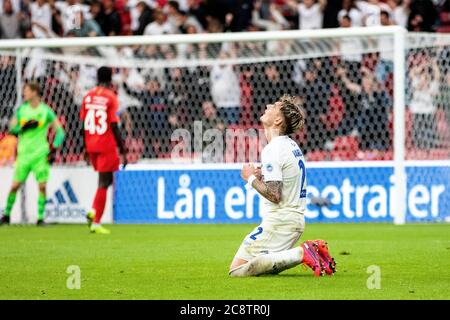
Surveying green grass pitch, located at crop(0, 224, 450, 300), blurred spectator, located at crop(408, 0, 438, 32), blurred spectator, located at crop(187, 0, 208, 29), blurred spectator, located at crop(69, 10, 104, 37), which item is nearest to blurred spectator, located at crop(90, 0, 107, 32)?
blurred spectator, located at crop(69, 10, 104, 37)

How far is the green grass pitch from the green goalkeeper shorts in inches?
47.2

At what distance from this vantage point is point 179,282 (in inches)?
388

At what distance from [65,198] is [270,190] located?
10.0 m

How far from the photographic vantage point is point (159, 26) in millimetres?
22828

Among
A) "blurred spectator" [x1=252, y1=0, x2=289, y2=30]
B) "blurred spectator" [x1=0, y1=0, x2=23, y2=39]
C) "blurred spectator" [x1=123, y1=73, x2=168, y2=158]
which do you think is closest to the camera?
"blurred spectator" [x1=123, y1=73, x2=168, y2=158]

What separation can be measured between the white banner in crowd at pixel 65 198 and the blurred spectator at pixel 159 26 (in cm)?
424

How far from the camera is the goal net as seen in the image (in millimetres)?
19156

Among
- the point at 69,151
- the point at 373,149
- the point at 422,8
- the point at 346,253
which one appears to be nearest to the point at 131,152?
the point at 69,151

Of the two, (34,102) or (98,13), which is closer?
(34,102)

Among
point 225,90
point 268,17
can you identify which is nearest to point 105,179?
point 225,90

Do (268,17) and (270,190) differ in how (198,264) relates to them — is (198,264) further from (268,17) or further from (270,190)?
(268,17)

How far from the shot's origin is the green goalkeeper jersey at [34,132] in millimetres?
18906

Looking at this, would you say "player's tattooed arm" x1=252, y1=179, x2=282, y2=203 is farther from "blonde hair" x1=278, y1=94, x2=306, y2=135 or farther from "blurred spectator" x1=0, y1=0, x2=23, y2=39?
"blurred spectator" x1=0, y1=0, x2=23, y2=39

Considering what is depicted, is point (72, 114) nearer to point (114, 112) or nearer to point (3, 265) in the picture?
point (114, 112)
